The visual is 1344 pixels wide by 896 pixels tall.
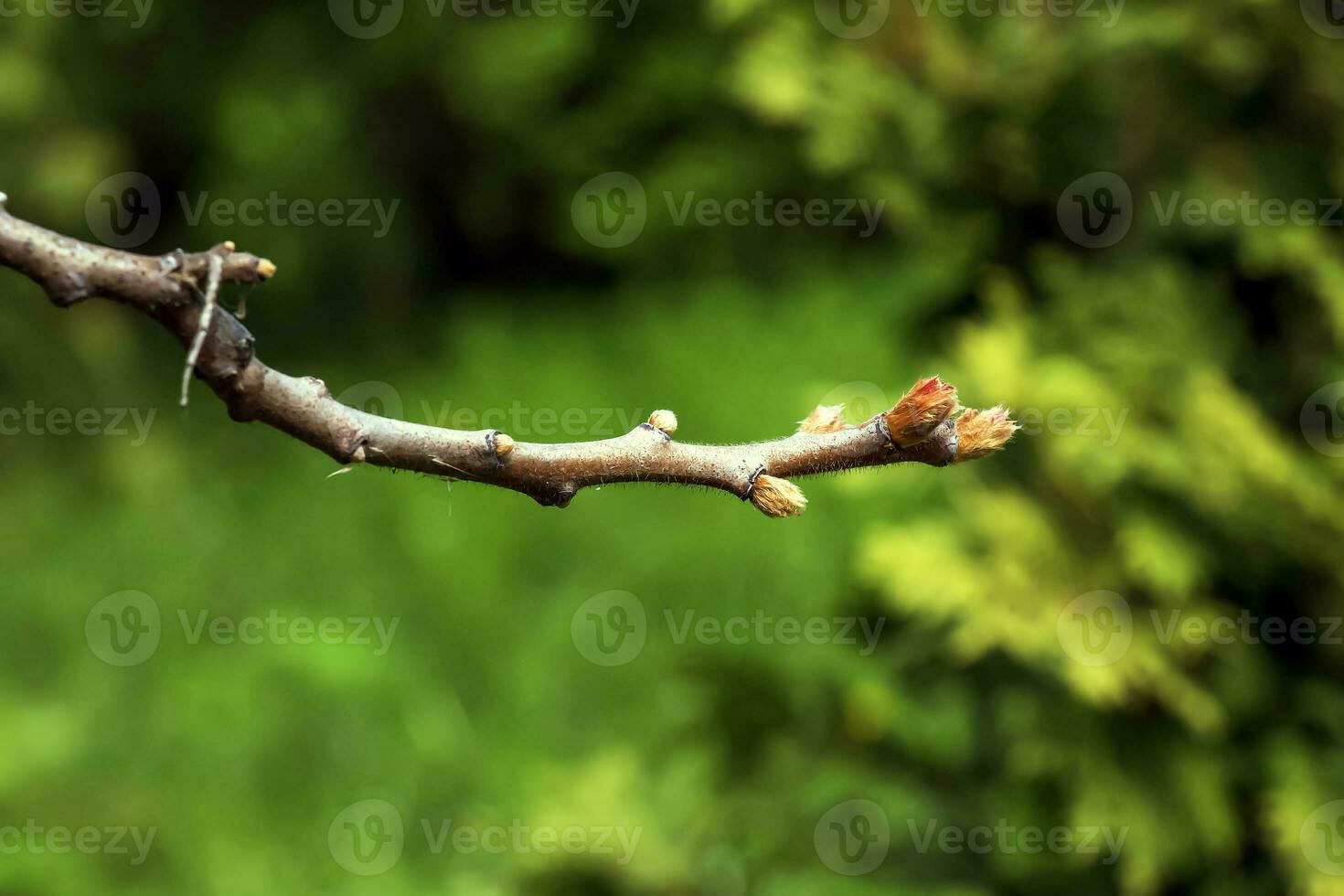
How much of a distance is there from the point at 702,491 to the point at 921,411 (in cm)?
370

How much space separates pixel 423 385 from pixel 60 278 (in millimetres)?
4644

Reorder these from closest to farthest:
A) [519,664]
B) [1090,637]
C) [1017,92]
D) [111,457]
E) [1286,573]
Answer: [1090,637], [1286,573], [1017,92], [519,664], [111,457]

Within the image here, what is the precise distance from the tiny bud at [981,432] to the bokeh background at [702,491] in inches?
72.3

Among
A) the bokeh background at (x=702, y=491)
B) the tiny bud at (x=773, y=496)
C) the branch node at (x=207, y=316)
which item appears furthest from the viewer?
the bokeh background at (x=702, y=491)

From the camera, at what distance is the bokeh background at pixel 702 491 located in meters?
2.98

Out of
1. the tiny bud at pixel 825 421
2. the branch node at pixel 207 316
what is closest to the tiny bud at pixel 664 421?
the tiny bud at pixel 825 421

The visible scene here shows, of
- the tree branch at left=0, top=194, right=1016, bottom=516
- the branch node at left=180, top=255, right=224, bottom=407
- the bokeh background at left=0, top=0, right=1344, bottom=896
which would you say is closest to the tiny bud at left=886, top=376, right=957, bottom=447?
the tree branch at left=0, top=194, right=1016, bottom=516

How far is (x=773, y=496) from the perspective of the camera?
36.8 inches

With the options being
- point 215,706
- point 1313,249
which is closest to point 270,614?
point 215,706

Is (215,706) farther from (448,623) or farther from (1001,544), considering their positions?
(1001,544)

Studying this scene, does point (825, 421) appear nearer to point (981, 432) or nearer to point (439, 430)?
point (981, 432)

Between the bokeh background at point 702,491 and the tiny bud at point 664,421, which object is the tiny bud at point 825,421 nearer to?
the tiny bud at point 664,421

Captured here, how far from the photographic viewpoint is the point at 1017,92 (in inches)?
140

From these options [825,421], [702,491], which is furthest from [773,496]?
[702,491]
